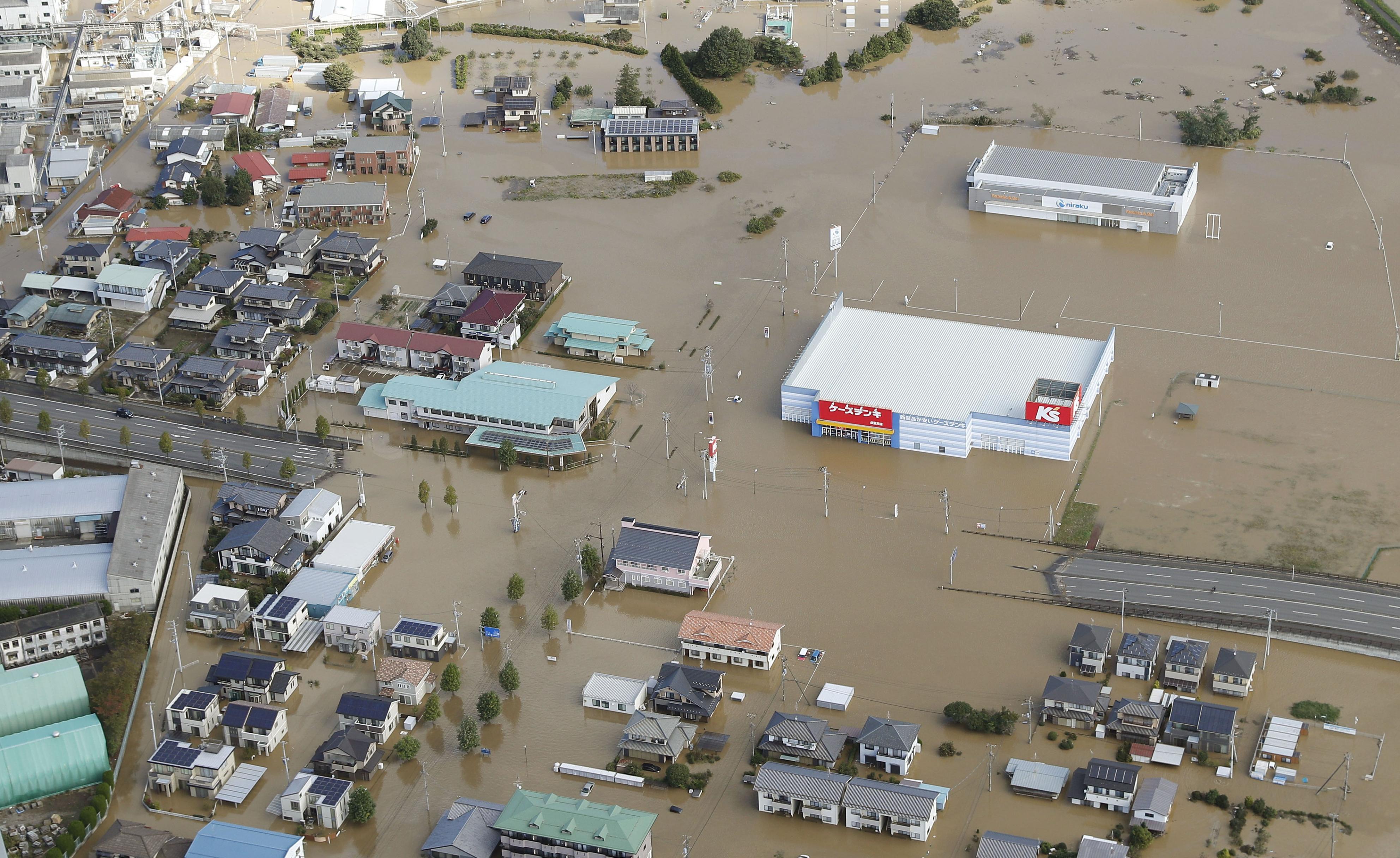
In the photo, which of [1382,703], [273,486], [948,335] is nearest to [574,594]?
[273,486]

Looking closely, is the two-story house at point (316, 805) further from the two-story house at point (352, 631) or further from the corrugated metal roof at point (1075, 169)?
the corrugated metal roof at point (1075, 169)

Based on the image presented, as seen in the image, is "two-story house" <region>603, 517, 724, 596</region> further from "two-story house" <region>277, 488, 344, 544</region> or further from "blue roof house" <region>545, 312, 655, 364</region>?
"blue roof house" <region>545, 312, 655, 364</region>

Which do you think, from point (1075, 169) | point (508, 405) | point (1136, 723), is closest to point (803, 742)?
point (1136, 723)

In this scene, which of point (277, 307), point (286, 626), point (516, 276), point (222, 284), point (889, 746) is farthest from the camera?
point (516, 276)

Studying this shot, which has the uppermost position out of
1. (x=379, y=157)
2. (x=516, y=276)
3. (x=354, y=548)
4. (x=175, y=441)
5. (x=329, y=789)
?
(x=379, y=157)

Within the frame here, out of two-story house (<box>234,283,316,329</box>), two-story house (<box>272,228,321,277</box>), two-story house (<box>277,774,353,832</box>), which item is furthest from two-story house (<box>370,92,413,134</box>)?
two-story house (<box>277,774,353,832</box>)

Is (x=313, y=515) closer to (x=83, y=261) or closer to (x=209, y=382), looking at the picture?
(x=209, y=382)

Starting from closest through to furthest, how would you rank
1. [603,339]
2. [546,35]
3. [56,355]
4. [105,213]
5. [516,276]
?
[603,339] < [56,355] < [516,276] < [105,213] < [546,35]
